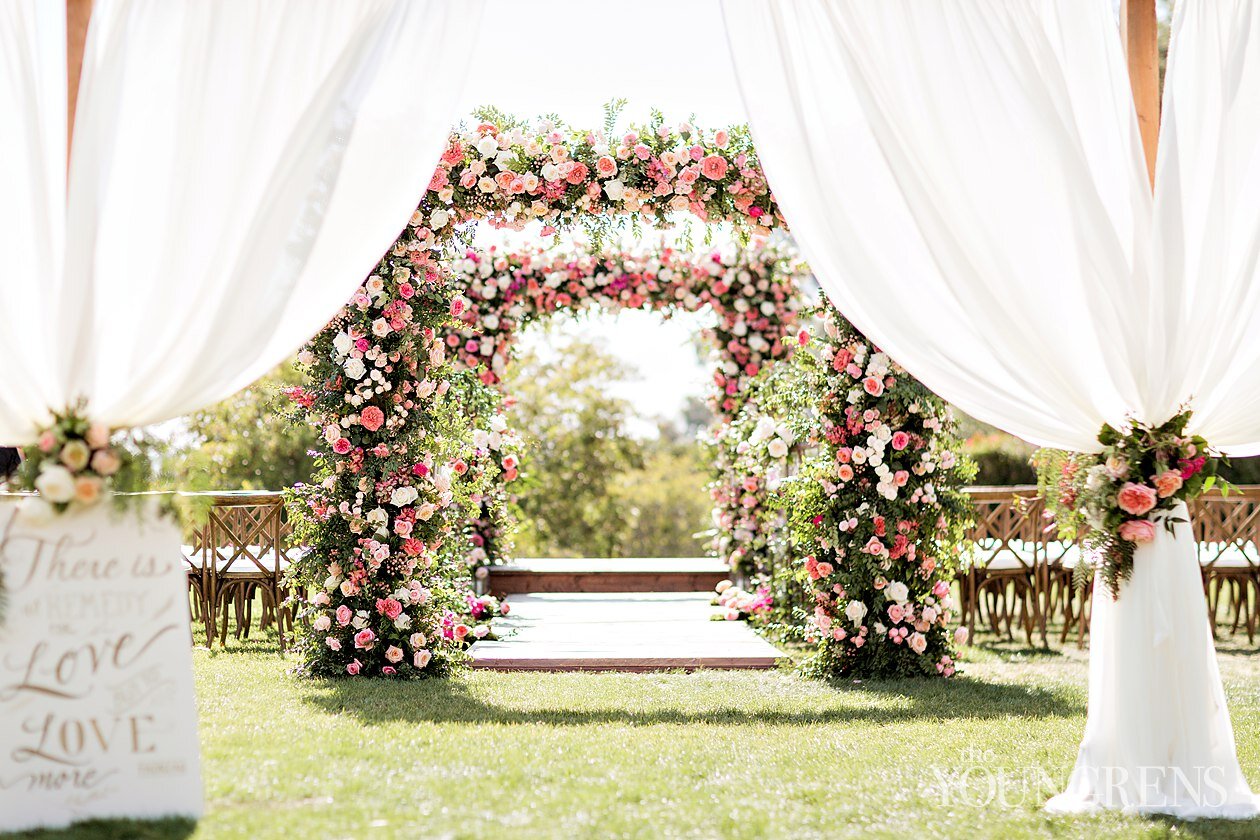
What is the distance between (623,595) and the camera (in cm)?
895

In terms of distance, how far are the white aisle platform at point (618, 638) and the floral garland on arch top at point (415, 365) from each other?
0.74m

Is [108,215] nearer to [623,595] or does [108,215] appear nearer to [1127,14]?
[1127,14]

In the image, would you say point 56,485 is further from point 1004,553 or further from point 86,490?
point 1004,553

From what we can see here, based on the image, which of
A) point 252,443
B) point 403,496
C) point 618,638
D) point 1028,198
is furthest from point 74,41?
point 252,443

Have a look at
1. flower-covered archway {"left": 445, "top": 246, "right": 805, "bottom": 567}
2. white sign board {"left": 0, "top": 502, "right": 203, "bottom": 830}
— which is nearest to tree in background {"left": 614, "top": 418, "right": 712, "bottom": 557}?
flower-covered archway {"left": 445, "top": 246, "right": 805, "bottom": 567}

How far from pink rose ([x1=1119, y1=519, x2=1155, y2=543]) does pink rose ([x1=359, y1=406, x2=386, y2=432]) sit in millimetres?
3416

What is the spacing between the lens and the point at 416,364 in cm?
539

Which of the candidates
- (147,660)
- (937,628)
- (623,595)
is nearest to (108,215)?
(147,660)

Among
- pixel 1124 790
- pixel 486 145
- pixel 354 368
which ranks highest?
pixel 486 145

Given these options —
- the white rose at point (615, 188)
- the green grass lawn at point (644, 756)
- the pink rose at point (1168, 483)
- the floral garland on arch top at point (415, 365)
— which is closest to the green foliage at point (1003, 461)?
the green grass lawn at point (644, 756)

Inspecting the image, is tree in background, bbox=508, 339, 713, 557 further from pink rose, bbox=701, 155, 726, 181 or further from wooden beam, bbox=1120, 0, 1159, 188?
wooden beam, bbox=1120, 0, 1159, 188

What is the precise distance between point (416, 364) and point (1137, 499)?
3450 millimetres

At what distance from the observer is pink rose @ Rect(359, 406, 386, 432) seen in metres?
5.22

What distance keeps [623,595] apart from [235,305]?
604cm
